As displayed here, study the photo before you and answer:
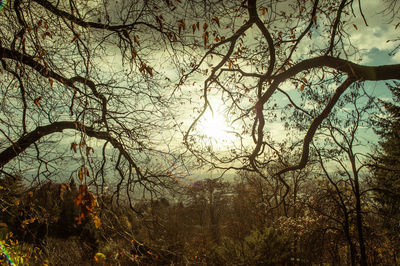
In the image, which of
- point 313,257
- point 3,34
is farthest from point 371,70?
point 313,257

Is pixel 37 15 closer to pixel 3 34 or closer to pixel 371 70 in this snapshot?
pixel 3 34

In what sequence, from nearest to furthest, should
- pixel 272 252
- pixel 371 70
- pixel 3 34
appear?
pixel 371 70 < pixel 3 34 < pixel 272 252

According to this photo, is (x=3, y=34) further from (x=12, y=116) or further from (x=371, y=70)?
(x=371, y=70)

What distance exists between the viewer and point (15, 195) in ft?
15.1

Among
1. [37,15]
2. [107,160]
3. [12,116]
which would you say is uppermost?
[37,15]

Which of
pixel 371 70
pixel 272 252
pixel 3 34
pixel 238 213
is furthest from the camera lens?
pixel 238 213

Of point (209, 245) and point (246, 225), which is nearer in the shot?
point (209, 245)

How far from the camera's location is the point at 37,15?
352 cm

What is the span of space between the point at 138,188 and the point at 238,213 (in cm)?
1994

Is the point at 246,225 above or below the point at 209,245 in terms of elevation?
above

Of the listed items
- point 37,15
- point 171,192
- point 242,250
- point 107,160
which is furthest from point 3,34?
point 242,250

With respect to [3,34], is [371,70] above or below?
below

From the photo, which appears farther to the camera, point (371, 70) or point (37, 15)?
point (37, 15)

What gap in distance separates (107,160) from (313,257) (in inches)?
387
